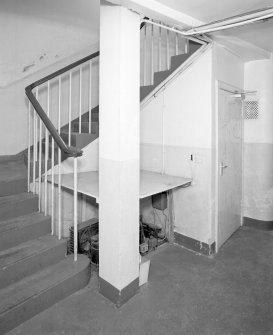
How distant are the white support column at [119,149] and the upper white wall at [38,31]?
1.50 meters

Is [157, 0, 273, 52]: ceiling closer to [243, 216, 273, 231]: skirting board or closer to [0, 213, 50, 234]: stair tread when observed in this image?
[0, 213, 50, 234]: stair tread

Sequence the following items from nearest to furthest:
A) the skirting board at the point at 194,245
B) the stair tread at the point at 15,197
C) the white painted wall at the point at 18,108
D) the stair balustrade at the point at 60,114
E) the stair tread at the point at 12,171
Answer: the stair balustrade at the point at 60,114 < the stair tread at the point at 15,197 < the stair tread at the point at 12,171 < the skirting board at the point at 194,245 < the white painted wall at the point at 18,108

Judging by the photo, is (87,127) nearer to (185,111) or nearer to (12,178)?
(12,178)

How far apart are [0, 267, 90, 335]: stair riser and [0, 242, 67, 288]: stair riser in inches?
11.7

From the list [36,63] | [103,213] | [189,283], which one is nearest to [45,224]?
[103,213]

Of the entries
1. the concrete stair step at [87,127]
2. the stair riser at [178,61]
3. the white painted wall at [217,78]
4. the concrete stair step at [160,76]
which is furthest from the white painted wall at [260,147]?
the concrete stair step at [87,127]

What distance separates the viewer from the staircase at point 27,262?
203cm

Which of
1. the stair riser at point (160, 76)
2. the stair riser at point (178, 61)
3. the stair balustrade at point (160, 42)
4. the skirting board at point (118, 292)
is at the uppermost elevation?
the stair balustrade at point (160, 42)

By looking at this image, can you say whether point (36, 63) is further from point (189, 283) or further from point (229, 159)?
point (189, 283)

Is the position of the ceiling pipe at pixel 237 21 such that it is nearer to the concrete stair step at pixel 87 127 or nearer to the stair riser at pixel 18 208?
the concrete stair step at pixel 87 127

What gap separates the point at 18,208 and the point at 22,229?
11.9 inches

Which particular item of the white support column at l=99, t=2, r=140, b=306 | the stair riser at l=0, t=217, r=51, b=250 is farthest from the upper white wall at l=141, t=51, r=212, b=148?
the stair riser at l=0, t=217, r=51, b=250

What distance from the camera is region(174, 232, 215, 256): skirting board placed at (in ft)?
10.2

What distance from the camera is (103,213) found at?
2.30m
